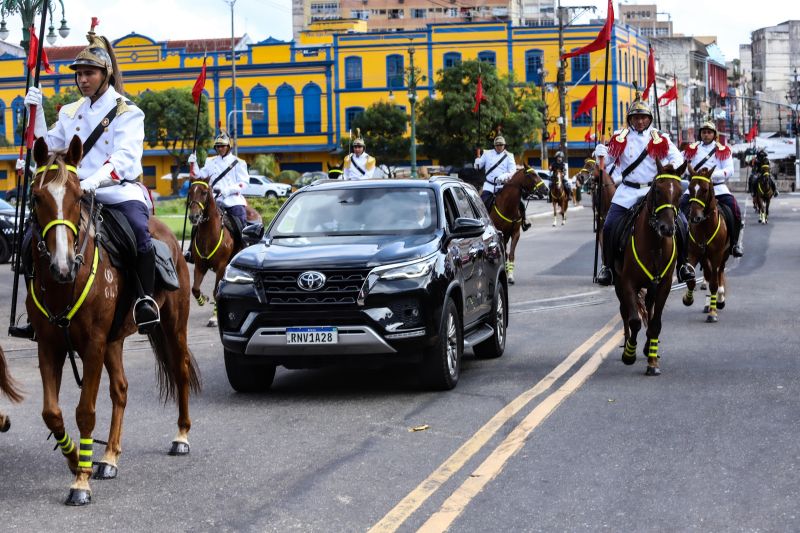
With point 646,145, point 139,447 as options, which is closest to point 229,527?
point 139,447

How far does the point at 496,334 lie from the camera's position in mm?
12852

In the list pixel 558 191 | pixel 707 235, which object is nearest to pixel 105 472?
pixel 707 235

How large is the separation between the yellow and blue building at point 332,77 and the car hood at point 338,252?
7821 cm

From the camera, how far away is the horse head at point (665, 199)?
11992 millimetres

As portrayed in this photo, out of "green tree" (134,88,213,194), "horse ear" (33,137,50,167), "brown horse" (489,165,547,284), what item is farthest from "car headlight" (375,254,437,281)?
"green tree" (134,88,213,194)

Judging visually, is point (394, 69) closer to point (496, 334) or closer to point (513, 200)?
point (513, 200)

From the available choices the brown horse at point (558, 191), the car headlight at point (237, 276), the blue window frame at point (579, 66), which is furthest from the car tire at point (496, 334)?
the blue window frame at point (579, 66)

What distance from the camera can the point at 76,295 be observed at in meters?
7.52

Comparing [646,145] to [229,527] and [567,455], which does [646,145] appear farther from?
[229,527]

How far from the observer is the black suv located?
33.8ft

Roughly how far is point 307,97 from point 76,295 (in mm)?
83714

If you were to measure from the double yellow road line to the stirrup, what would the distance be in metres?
1.96

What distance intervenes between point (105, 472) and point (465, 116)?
6663 centimetres

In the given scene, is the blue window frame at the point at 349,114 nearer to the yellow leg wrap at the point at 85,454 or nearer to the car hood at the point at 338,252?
the car hood at the point at 338,252
